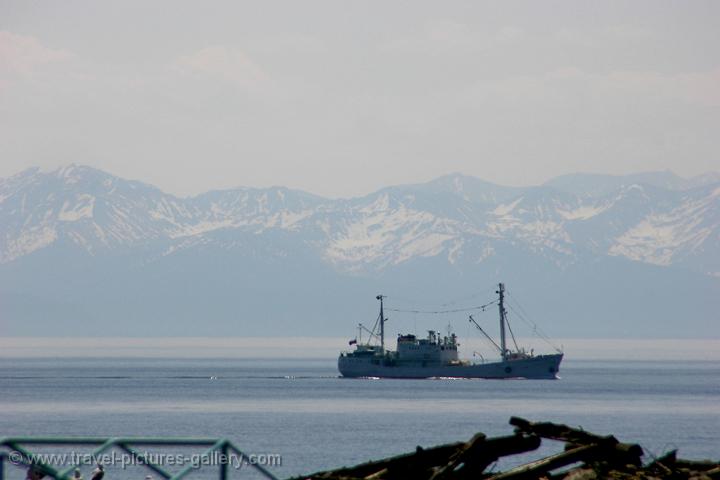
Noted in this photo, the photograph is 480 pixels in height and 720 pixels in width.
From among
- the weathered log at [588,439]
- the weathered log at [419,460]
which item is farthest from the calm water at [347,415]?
the weathered log at [419,460]

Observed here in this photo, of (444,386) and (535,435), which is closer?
(535,435)

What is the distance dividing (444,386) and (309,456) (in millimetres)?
115057

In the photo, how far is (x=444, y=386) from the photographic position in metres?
197

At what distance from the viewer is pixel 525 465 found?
24.6 meters

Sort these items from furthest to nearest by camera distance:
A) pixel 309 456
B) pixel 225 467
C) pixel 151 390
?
pixel 151 390 < pixel 309 456 < pixel 225 467

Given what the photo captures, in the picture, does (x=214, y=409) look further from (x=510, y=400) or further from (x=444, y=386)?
(x=444, y=386)

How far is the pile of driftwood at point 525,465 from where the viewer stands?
24156 millimetres

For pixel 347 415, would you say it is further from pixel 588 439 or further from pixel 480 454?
pixel 480 454

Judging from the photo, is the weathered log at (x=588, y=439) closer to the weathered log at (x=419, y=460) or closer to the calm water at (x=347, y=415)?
the weathered log at (x=419, y=460)

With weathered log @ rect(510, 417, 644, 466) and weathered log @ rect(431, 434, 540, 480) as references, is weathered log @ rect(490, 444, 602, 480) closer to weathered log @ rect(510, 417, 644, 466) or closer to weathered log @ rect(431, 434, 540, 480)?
weathered log @ rect(510, 417, 644, 466)

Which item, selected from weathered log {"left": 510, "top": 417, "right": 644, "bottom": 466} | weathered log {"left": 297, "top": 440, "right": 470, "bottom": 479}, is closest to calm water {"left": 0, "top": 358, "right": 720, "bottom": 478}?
weathered log {"left": 510, "top": 417, "right": 644, "bottom": 466}

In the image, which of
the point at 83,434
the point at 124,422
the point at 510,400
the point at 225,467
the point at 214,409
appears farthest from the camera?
the point at 510,400

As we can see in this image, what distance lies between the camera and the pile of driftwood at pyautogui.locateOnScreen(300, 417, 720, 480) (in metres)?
24.2

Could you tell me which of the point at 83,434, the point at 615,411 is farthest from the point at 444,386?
the point at 83,434
